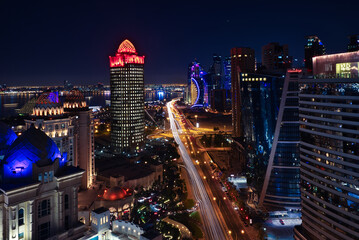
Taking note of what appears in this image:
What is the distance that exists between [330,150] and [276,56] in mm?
118901

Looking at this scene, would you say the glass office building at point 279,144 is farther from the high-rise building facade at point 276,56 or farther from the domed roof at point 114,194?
the high-rise building facade at point 276,56

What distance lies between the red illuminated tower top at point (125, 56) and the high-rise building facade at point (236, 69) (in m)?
41.5

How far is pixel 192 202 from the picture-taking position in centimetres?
5791

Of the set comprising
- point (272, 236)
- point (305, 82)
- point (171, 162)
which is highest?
point (305, 82)

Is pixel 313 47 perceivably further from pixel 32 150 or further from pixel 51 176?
pixel 32 150

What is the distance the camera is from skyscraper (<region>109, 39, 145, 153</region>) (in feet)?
326

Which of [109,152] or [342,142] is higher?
[342,142]

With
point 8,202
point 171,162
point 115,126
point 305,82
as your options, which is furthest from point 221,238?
point 115,126

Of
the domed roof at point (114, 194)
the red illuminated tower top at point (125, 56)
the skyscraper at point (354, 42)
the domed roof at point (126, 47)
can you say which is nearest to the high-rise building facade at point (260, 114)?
the skyscraper at point (354, 42)

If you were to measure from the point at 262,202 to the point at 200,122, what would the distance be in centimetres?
11928

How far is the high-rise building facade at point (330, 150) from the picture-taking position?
29359mm

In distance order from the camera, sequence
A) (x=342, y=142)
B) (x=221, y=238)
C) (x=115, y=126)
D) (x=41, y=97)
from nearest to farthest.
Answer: (x=342, y=142) < (x=221, y=238) < (x=41, y=97) < (x=115, y=126)

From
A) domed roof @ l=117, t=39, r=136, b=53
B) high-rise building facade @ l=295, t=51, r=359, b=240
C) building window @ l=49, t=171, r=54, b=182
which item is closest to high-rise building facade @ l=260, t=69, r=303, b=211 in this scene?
high-rise building facade @ l=295, t=51, r=359, b=240

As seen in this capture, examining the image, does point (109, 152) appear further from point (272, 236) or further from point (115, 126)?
point (272, 236)
